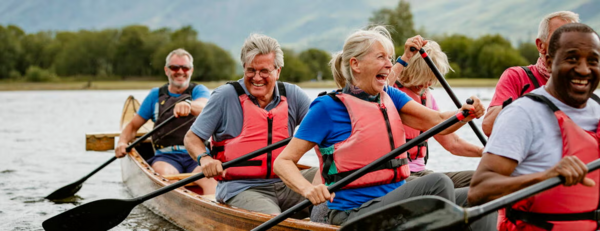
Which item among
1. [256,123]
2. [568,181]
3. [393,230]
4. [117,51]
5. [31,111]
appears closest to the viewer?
[568,181]

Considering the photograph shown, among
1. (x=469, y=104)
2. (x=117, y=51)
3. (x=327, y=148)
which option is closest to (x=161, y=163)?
(x=327, y=148)

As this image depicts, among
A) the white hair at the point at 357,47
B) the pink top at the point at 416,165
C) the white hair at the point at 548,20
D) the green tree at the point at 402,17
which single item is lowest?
the pink top at the point at 416,165

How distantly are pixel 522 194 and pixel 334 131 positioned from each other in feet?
3.60

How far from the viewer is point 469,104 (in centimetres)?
299

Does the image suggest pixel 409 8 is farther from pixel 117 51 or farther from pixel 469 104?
pixel 469 104

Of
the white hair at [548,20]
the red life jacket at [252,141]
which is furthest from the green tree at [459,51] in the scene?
the white hair at [548,20]

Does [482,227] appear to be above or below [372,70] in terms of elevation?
below

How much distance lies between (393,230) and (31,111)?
26249mm

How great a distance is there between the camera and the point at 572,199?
218 centimetres

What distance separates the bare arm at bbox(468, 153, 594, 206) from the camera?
1.96 m

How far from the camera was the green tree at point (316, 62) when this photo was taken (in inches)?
3204

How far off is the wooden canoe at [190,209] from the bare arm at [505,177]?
107cm

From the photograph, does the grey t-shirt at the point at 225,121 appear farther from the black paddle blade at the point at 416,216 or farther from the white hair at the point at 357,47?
the black paddle blade at the point at 416,216

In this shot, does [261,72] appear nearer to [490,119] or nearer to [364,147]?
[364,147]
